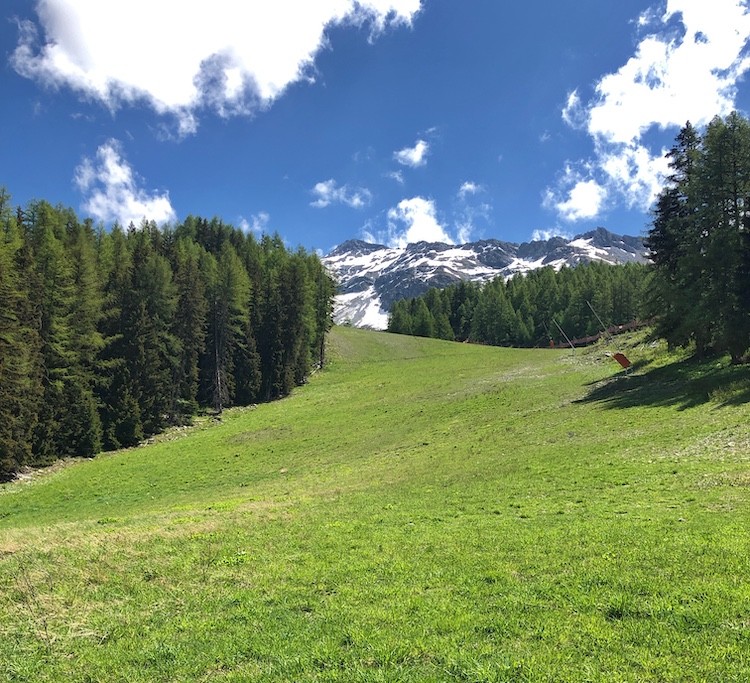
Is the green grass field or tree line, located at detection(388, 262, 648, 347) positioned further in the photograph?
tree line, located at detection(388, 262, 648, 347)

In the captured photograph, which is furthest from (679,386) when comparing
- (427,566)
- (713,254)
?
(427,566)

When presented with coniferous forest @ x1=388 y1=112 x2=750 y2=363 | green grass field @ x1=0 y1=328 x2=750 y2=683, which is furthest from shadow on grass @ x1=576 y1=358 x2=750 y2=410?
coniferous forest @ x1=388 y1=112 x2=750 y2=363

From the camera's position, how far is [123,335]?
53.1 meters

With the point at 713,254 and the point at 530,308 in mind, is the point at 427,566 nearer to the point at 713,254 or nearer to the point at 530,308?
the point at 713,254

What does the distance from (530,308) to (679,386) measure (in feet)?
361

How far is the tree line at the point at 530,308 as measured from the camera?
421ft

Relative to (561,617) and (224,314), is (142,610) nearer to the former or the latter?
(561,617)

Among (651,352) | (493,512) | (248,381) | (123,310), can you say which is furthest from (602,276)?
(493,512)

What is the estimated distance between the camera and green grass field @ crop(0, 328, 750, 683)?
823 cm

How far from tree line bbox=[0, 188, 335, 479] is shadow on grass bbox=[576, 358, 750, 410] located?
44.1 m

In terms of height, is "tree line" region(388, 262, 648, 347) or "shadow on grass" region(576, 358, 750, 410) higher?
"tree line" region(388, 262, 648, 347)

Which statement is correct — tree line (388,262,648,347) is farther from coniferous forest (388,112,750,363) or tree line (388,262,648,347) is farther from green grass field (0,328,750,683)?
green grass field (0,328,750,683)

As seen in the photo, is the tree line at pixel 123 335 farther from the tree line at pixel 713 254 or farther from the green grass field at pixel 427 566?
the tree line at pixel 713 254

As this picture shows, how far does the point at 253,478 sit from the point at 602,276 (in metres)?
131
